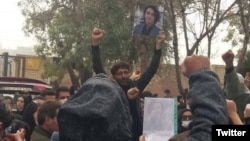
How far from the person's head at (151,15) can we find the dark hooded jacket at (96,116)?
5.98 metres

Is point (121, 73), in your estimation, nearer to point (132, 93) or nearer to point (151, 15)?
point (132, 93)

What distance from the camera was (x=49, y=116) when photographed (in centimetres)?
432

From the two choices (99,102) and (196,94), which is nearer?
(196,94)

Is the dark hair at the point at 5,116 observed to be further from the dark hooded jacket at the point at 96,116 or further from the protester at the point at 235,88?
the protester at the point at 235,88

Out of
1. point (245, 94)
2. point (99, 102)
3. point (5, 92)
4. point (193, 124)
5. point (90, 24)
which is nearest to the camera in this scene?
point (193, 124)

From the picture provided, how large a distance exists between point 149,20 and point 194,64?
250 inches

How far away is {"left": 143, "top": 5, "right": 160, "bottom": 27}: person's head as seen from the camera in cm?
857

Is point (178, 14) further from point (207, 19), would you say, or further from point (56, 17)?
point (56, 17)

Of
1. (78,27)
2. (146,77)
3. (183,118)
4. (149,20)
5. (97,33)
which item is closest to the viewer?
(97,33)

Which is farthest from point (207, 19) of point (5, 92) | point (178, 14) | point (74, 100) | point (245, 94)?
point (74, 100)

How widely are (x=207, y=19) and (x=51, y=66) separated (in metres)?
14.1

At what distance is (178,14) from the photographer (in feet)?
55.1

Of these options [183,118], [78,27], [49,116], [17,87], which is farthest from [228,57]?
[78,27]

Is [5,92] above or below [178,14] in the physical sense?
below
